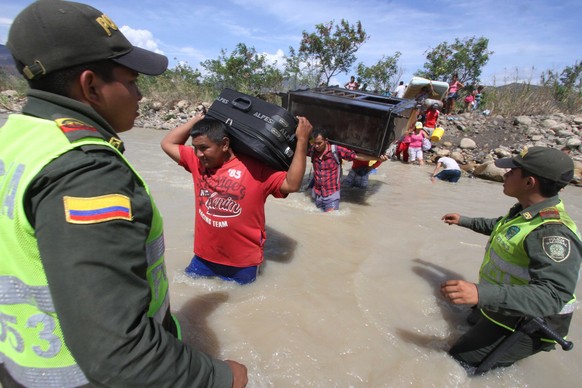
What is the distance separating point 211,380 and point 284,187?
1532mm

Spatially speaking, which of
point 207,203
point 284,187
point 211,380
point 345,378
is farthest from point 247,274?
point 211,380

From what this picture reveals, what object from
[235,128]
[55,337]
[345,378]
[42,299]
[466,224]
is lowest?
[345,378]

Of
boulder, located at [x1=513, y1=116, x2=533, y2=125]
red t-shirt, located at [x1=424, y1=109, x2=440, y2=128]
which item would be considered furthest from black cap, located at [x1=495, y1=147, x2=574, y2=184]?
boulder, located at [x1=513, y1=116, x2=533, y2=125]

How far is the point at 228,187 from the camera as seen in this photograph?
2.36m

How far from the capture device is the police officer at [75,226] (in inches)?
26.7

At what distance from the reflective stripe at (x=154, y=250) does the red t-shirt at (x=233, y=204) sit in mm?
1322

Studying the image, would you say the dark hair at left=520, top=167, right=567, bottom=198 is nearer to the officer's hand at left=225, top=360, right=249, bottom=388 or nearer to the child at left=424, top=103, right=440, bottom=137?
the officer's hand at left=225, top=360, right=249, bottom=388

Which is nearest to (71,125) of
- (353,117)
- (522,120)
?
(353,117)

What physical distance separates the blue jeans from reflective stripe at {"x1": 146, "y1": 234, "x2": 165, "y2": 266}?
5.38 feet

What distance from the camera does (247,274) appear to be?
2.68m

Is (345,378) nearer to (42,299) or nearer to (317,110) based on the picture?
(42,299)

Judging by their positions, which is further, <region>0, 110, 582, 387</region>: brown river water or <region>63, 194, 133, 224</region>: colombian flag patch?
<region>0, 110, 582, 387</region>: brown river water

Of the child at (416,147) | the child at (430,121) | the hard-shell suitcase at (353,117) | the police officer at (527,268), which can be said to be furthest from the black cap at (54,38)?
the child at (430,121)

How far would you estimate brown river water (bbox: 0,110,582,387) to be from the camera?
86.2 inches
